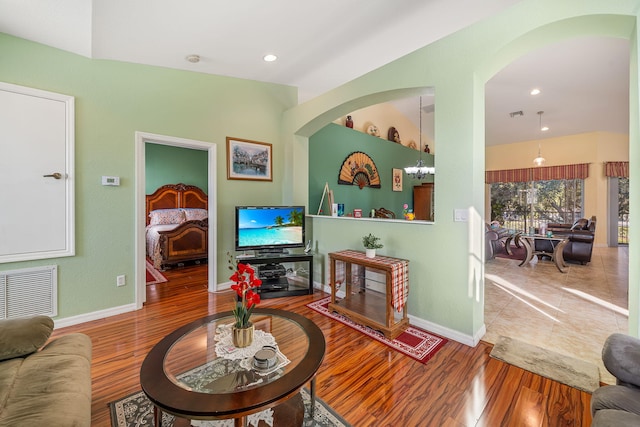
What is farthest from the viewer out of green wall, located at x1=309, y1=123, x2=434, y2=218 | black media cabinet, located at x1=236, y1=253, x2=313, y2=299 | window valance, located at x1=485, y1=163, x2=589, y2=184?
window valance, located at x1=485, y1=163, x2=589, y2=184

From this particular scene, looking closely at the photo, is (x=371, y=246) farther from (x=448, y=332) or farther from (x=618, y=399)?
(x=618, y=399)

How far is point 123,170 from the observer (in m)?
2.99

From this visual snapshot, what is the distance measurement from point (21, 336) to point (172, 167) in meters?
5.67

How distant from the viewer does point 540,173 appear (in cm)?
765

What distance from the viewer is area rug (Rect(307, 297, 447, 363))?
7.31 feet

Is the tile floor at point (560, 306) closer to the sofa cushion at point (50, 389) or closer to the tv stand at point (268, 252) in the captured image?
the tv stand at point (268, 252)

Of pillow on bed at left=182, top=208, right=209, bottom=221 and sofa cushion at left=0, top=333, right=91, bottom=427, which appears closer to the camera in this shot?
sofa cushion at left=0, top=333, right=91, bottom=427

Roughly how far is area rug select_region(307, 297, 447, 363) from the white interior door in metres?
2.93

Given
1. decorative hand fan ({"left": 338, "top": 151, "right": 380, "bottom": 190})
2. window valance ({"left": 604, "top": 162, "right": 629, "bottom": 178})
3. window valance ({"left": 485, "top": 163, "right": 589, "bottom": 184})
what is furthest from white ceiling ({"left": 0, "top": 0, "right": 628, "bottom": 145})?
window valance ({"left": 604, "top": 162, "right": 629, "bottom": 178})

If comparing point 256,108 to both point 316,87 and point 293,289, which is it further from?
point 293,289

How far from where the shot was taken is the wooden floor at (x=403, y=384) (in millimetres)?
1579

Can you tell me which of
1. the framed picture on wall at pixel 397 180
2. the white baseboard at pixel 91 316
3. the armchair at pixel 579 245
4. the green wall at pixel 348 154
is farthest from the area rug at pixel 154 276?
the armchair at pixel 579 245

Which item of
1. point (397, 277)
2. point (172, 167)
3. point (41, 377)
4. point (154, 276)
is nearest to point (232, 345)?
point (41, 377)

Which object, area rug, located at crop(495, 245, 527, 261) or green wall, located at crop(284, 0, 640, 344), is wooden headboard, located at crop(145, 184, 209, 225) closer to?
green wall, located at crop(284, 0, 640, 344)
